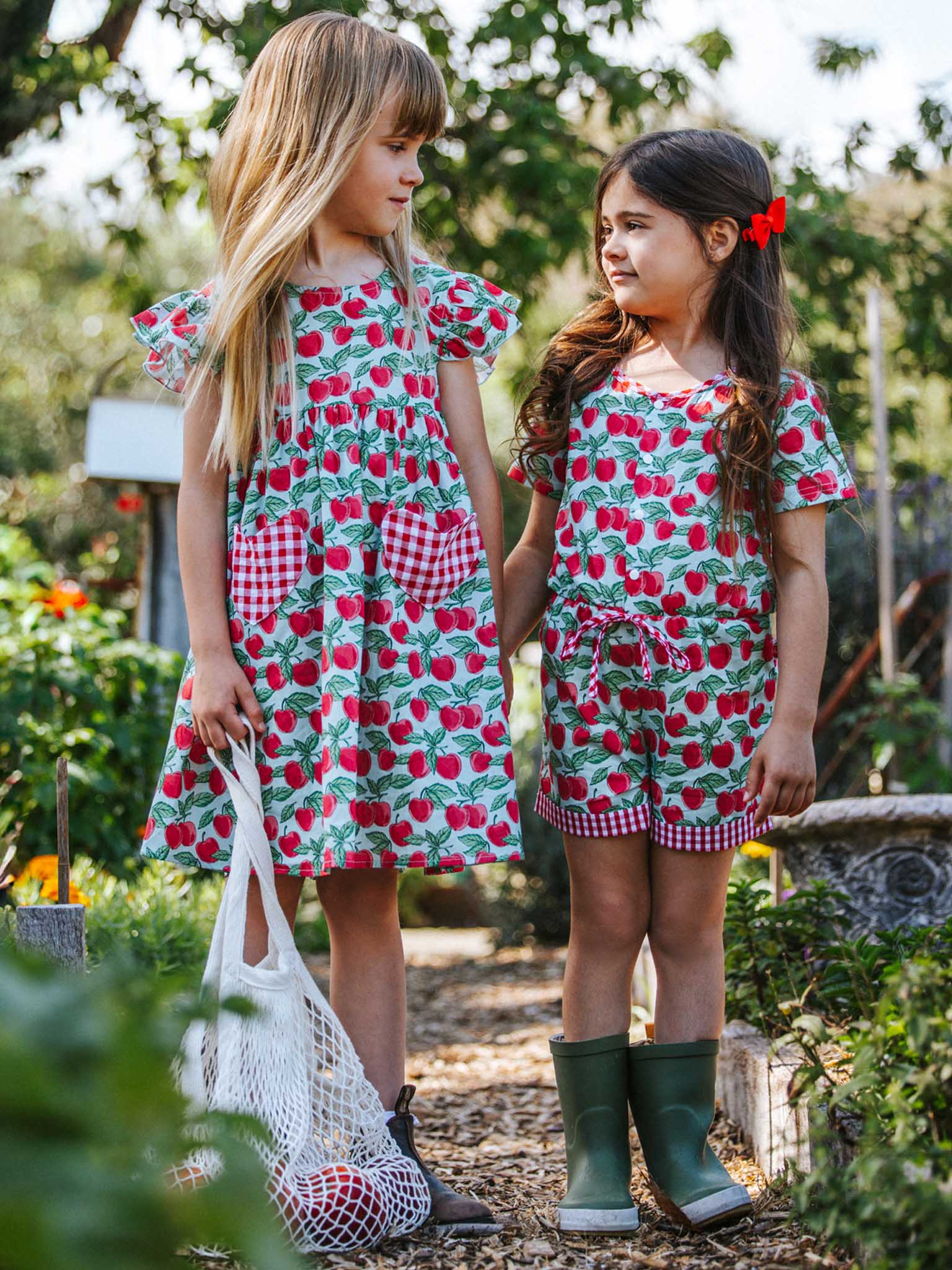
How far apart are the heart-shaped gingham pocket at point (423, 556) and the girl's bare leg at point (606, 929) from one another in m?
0.42

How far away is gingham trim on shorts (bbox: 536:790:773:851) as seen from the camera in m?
1.91

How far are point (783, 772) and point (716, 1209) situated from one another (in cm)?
60

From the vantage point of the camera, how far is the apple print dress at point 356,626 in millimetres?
1866

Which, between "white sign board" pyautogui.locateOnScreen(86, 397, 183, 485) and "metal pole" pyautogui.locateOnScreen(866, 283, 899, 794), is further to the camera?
"white sign board" pyautogui.locateOnScreen(86, 397, 183, 485)

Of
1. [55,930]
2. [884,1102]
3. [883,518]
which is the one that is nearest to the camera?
[884,1102]

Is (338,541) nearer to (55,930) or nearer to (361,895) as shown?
(361,895)

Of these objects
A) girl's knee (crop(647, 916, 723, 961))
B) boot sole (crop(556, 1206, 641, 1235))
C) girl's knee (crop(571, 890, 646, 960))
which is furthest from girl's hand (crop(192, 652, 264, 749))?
boot sole (crop(556, 1206, 641, 1235))

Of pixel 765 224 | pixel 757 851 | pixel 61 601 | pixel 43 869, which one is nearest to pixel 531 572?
pixel 765 224

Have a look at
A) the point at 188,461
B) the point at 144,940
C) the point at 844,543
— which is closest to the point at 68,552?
the point at 844,543

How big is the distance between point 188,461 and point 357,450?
0.87 ft

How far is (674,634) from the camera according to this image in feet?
6.29

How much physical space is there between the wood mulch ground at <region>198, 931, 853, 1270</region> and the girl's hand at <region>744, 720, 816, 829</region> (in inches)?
22.1

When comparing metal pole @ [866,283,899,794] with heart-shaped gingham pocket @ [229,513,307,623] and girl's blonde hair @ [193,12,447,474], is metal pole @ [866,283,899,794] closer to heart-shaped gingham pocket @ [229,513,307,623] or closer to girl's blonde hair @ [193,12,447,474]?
girl's blonde hair @ [193,12,447,474]

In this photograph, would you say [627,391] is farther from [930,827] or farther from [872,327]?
[872,327]
